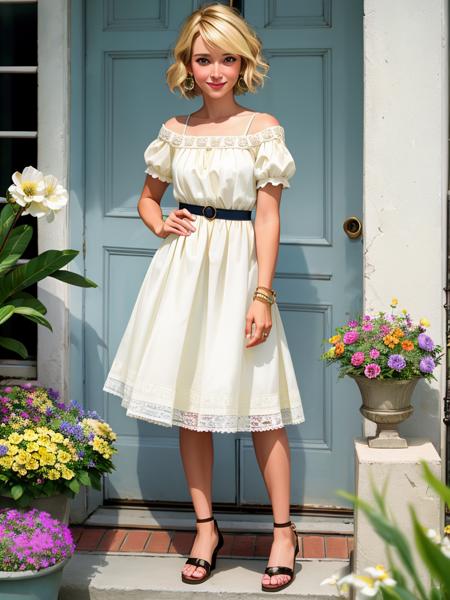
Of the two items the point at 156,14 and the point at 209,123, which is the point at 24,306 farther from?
the point at 156,14

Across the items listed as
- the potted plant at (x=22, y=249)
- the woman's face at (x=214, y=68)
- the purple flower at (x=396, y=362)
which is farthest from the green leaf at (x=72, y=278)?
the purple flower at (x=396, y=362)

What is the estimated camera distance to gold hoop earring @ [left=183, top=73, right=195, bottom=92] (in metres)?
3.57

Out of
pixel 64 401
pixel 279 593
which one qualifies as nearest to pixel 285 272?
pixel 64 401

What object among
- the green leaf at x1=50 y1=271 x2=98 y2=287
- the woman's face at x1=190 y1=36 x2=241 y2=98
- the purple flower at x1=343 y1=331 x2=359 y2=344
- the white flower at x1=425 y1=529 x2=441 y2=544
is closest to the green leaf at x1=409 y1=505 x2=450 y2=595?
the white flower at x1=425 y1=529 x2=441 y2=544

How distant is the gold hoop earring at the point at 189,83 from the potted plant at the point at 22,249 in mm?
576

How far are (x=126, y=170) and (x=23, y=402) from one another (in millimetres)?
1134

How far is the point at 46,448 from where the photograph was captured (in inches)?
136

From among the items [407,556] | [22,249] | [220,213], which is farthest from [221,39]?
[407,556]

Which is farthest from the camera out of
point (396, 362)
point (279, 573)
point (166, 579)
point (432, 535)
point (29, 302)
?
point (29, 302)

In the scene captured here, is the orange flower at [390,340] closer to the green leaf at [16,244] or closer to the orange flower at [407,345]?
the orange flower at [407,345]

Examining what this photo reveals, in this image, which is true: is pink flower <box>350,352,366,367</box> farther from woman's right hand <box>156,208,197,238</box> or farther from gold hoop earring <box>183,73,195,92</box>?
gold hoop earring <box>183,73,195,92</box>

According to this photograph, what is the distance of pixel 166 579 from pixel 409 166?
175 cm

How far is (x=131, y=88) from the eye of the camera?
4.25 m

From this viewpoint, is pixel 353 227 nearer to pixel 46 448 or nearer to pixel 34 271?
pixel 34 271
